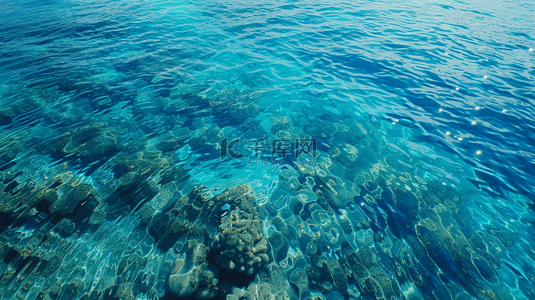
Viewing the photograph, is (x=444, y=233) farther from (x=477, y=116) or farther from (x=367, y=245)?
(x=477, y=116)

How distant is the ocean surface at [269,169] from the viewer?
4.60 m

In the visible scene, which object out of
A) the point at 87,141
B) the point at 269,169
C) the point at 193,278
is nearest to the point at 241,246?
the point at 193,278

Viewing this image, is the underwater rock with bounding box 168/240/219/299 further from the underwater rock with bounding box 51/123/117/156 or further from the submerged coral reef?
the underwater rock with bounding box 51/123/117/156

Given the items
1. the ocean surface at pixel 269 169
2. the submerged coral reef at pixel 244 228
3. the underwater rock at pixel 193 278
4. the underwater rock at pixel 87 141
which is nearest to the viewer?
the underwater rock at pixel 193 278

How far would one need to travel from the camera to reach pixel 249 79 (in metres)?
11.1

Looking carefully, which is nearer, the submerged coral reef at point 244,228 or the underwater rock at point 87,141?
the submerged coral reef at point 244,228

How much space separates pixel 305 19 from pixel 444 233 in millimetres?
17793

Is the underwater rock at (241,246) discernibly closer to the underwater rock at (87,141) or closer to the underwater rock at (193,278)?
the underwater rock at (193,278)

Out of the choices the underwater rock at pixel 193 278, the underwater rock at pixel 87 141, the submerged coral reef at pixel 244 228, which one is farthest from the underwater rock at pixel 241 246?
the underwater rock at pixel 87 141

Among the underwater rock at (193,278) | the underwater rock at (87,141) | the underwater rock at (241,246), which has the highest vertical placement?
the underwater rock at (87,141)

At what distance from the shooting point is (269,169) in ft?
23.0

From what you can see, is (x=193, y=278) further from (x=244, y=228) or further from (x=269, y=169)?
(x=269, y=169)

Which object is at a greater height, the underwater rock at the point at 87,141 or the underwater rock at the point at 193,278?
the underwater rock at the point at 87,141

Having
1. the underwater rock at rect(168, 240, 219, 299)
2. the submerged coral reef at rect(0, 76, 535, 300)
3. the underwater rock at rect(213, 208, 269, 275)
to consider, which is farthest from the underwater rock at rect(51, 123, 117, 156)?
the underwater rock at rect(213, 208, 269, 275)
